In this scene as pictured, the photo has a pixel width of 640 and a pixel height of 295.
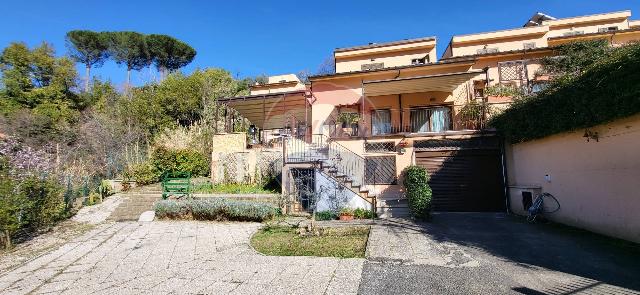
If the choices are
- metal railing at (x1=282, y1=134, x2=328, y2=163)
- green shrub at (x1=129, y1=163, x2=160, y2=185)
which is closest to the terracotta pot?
metal railing at (x1=282, y1=134, x2=328, y2=163)

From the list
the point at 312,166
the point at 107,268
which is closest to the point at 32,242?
→ the point at 107,268

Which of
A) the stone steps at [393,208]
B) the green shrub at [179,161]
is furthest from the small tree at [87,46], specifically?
→ the stone steps at [393,208]

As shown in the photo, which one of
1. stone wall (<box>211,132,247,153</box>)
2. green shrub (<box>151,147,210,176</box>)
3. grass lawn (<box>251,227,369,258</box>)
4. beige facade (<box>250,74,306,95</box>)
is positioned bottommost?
grass lawn (<box>251,227,369,258</box>)

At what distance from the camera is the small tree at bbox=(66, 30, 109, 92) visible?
34812mm

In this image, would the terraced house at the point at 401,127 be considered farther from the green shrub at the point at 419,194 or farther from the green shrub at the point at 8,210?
the green shrub at the point at 8,210

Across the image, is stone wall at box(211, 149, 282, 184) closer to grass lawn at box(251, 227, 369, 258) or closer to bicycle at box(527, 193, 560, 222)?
grass lawn at box(251, 227, 369, 258)

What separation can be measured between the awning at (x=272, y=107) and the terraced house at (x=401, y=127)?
6 cm

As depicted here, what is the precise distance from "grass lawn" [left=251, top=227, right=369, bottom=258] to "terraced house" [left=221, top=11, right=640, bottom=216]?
2840mm

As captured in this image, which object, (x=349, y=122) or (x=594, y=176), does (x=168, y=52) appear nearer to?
(x=349, y=122)

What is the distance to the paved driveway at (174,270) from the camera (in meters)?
5.31

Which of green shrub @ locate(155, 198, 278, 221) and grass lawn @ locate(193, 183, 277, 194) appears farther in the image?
grass lawn @ locate(193, 183, 277, 194)

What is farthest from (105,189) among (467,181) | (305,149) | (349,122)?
(467,181)

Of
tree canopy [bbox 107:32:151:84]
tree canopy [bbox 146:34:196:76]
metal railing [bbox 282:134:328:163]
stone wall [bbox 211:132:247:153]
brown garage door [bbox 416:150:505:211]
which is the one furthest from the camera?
tree canopy [bbox 146:34:196:76]

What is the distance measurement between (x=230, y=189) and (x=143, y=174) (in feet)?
18.8
